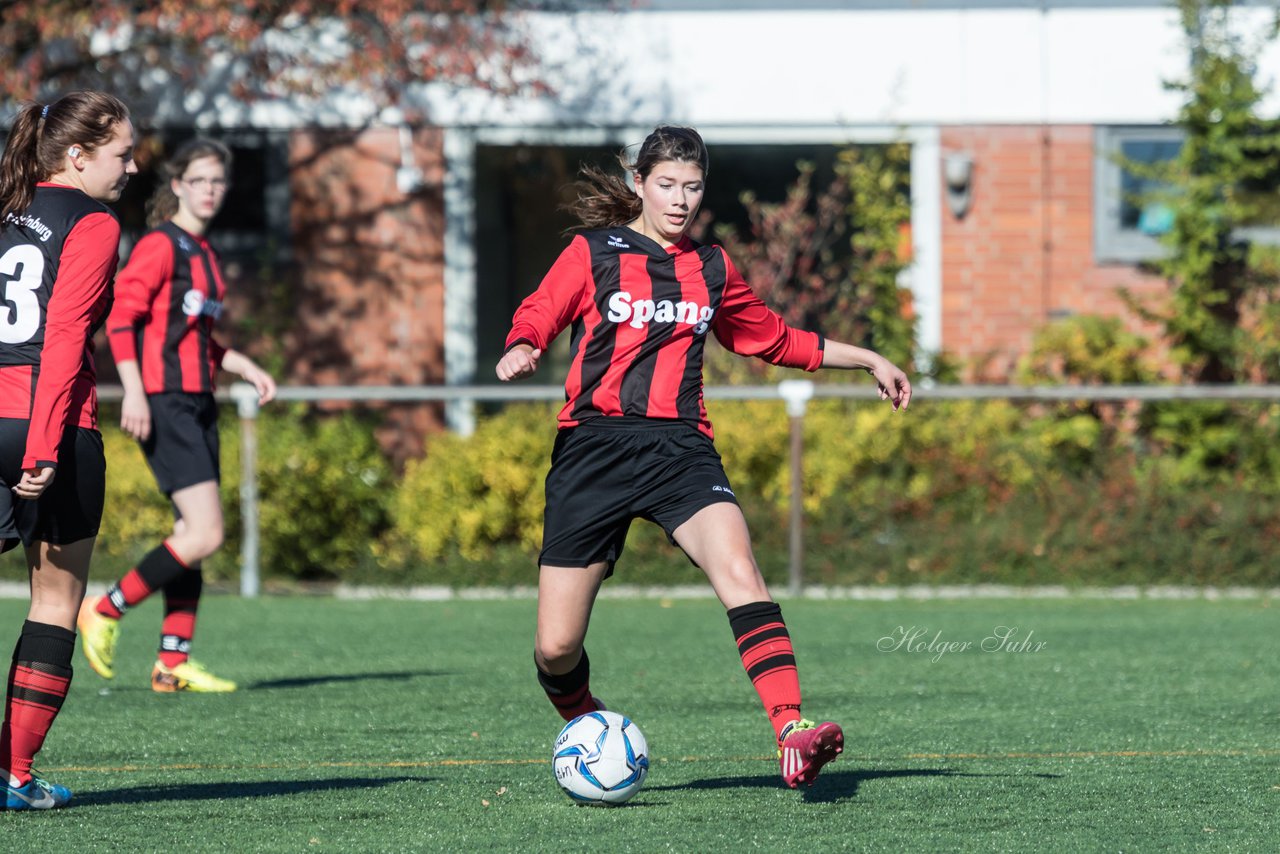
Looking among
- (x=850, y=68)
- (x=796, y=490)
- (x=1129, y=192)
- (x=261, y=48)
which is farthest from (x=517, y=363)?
(x=1129, y=192)

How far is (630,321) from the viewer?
5105mm

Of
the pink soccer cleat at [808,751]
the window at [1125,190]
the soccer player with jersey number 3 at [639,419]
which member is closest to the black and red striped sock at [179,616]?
the soccer player with jersey number 3 at [639,419]

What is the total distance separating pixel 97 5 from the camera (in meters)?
12.6

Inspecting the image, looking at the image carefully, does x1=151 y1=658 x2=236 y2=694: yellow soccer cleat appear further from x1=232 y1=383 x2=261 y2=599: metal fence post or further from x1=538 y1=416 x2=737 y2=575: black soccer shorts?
x1=232 y1=383 x2=261 y2=599: metal fence post

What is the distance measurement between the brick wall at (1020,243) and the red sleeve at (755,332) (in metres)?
9.38

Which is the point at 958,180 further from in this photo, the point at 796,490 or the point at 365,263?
the point at 365,263

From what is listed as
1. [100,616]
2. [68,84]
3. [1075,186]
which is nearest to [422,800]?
[100,616]

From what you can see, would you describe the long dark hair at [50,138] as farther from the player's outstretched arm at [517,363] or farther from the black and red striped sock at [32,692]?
the player's outstretched arm at [517,363]

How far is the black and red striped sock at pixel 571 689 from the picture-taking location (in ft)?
17.3

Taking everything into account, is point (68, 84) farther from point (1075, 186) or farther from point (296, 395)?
point (1075, 186)

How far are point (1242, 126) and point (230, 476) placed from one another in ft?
25.7

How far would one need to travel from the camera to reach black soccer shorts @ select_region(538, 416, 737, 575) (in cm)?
503

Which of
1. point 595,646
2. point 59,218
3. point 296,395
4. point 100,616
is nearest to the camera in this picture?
point 59,218

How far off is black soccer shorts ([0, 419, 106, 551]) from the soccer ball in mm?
1404
